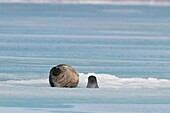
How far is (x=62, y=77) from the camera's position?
16.0 meters

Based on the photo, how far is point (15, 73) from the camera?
1852 cm

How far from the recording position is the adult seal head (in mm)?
15961

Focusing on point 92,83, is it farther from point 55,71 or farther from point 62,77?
point 55,71

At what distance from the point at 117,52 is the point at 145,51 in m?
1.04

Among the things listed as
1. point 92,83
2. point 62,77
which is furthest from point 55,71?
point 92,83

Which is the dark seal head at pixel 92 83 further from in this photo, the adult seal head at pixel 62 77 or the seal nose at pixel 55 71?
the seal nose at pixel 55 71

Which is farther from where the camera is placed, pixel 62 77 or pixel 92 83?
pixel 62 77

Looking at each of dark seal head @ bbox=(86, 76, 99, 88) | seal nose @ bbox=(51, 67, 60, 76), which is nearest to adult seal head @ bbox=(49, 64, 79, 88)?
seal nose @ bbox=(51, 67, 60, 76)

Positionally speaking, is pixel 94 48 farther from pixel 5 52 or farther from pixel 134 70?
pixel 134 70

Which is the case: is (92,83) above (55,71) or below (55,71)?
below

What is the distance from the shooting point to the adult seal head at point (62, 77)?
52.4ft

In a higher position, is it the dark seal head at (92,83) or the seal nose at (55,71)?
the seal nose at (55,71)

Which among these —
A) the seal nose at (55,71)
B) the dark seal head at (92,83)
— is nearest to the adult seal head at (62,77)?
the seal nose at (55,71)

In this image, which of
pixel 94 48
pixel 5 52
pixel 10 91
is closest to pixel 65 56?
pixel 5 52
